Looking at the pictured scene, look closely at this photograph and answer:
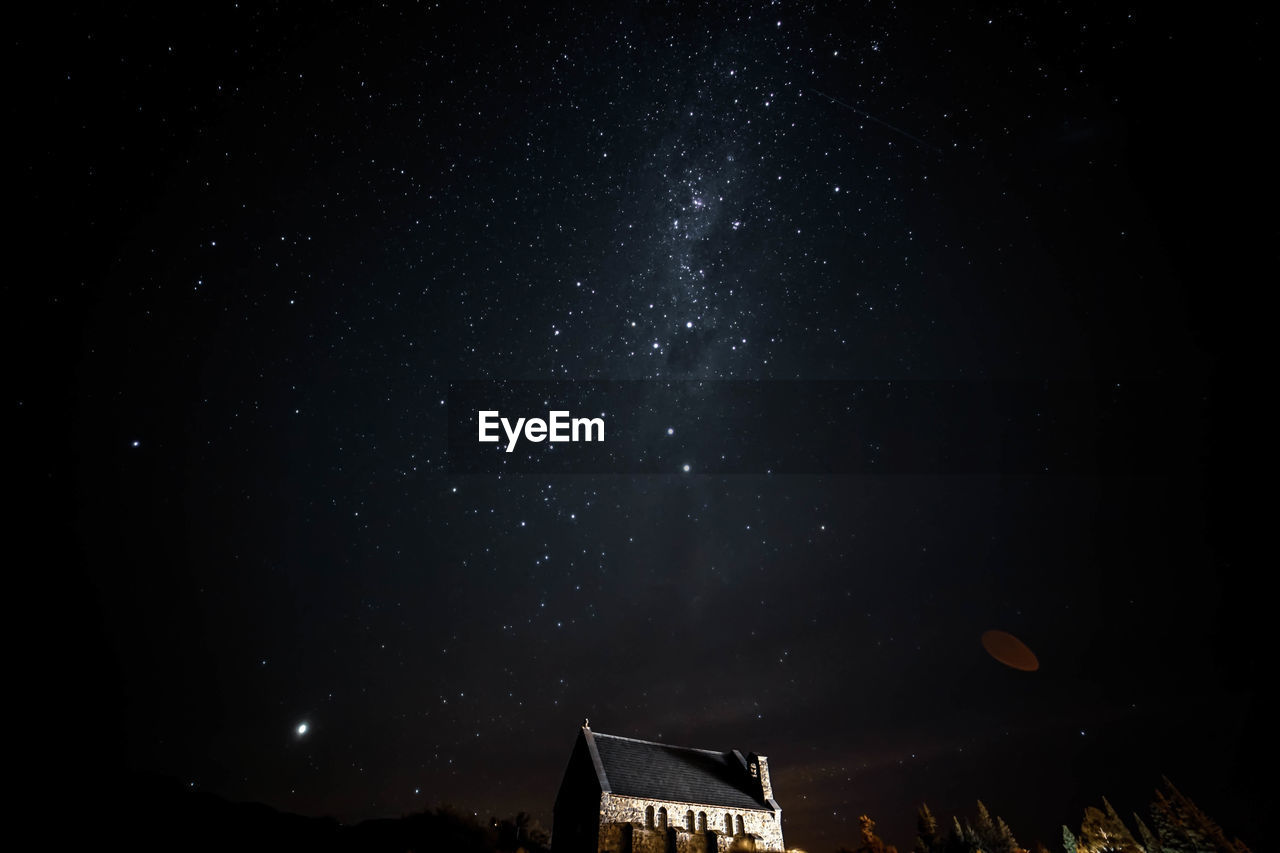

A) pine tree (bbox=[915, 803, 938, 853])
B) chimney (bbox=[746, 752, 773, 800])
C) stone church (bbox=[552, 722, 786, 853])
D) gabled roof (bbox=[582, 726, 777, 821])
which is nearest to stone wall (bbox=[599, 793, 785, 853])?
stone church (bbox=[552, 722, 786, 853])

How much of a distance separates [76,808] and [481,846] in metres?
46.2

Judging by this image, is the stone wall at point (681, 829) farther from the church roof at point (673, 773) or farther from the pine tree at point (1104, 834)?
the pine tree at point (1104, 834)

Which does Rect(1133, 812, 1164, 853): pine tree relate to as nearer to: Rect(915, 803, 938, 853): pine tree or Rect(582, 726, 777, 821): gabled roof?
Rect(915, 803, 938, 853): pine tree

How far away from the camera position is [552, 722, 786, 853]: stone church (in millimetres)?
30969

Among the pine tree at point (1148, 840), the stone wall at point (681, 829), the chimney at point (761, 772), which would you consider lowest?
the pine tree at point (1148, 840)

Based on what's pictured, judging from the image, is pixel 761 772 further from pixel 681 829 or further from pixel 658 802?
pixel 658 802

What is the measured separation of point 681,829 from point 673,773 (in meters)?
3.56

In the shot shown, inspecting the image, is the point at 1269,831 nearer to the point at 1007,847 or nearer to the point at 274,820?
the point at 1007,847

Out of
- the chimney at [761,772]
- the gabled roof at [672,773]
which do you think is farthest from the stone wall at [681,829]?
the chimney at [761,772]

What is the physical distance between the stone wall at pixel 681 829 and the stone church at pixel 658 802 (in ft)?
0.14

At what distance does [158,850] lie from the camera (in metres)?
40.4

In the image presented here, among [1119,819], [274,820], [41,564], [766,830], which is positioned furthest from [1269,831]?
[41,564]

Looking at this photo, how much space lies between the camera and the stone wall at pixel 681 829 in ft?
100

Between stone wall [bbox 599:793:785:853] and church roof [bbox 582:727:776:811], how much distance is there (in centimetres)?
42
